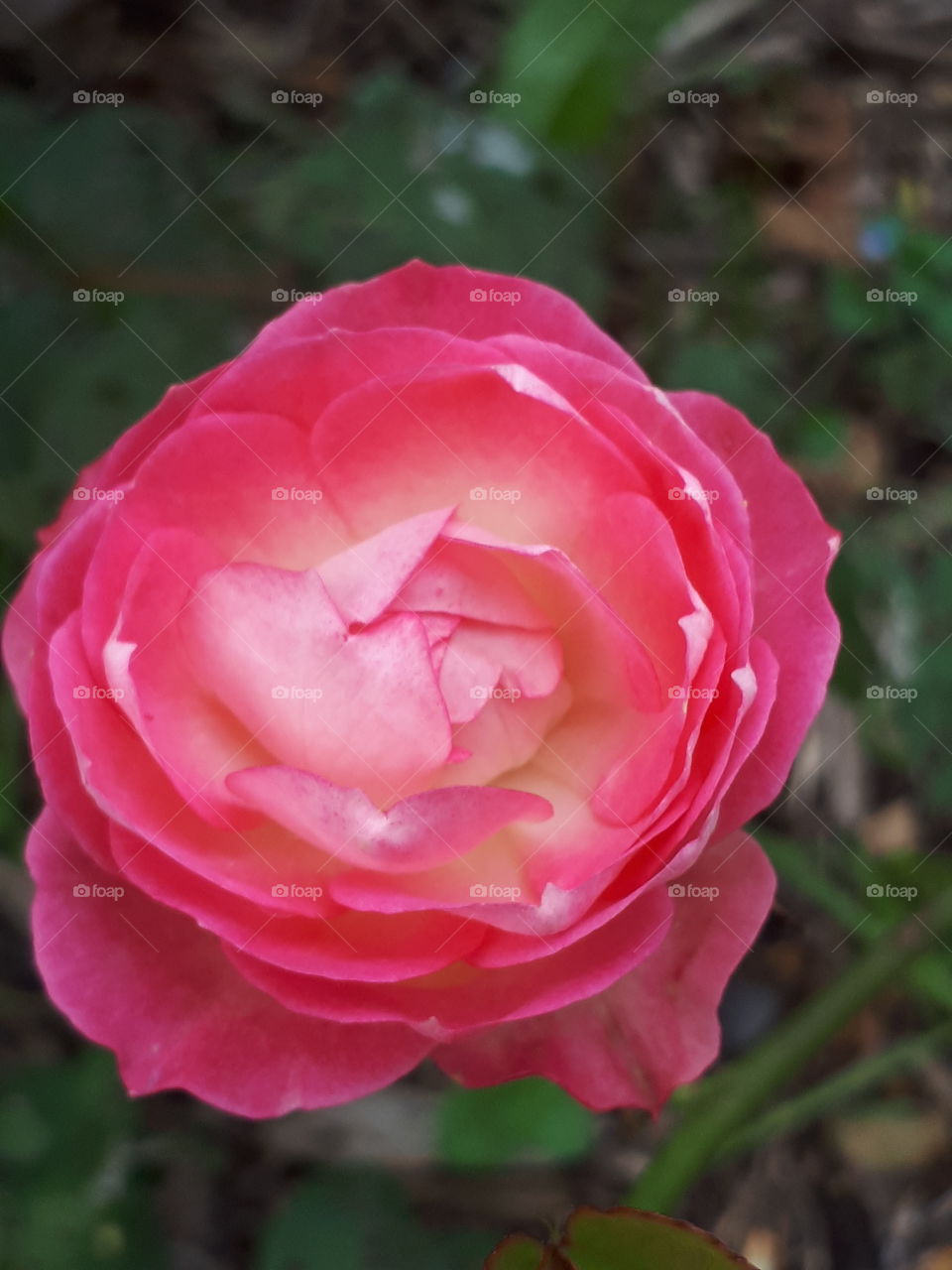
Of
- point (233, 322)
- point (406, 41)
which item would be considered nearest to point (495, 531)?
point (233, 322)

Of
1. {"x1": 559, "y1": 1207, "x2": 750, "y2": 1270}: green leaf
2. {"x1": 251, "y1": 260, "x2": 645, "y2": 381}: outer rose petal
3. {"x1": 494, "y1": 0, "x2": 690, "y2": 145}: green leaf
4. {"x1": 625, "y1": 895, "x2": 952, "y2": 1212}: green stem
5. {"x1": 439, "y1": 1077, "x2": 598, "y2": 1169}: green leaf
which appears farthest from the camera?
{"x1": 494, "y1": 0, "x2": 690, "y2": 145}: green leaf

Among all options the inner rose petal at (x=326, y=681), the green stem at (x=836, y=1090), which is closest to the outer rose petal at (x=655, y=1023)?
the inner rose petal at (x=326, y=681)

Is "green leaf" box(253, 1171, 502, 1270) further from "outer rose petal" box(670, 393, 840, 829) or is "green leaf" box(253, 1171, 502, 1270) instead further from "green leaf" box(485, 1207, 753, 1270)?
"outer rose petal" box(670, 393, 840, 829)

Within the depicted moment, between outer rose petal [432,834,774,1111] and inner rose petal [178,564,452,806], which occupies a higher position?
inner rose petal [178,564,452,806]

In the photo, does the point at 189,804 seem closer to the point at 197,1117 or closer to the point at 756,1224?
the point at 197,1117

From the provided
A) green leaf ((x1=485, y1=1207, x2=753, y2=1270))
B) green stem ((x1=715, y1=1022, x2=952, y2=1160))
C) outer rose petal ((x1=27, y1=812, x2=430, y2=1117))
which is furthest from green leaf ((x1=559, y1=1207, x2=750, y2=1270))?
green stem ((x1=715, y1=1022, x2=952, y2=1160))

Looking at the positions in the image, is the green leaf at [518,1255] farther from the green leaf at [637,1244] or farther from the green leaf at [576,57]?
the green leaf at [576,57]
